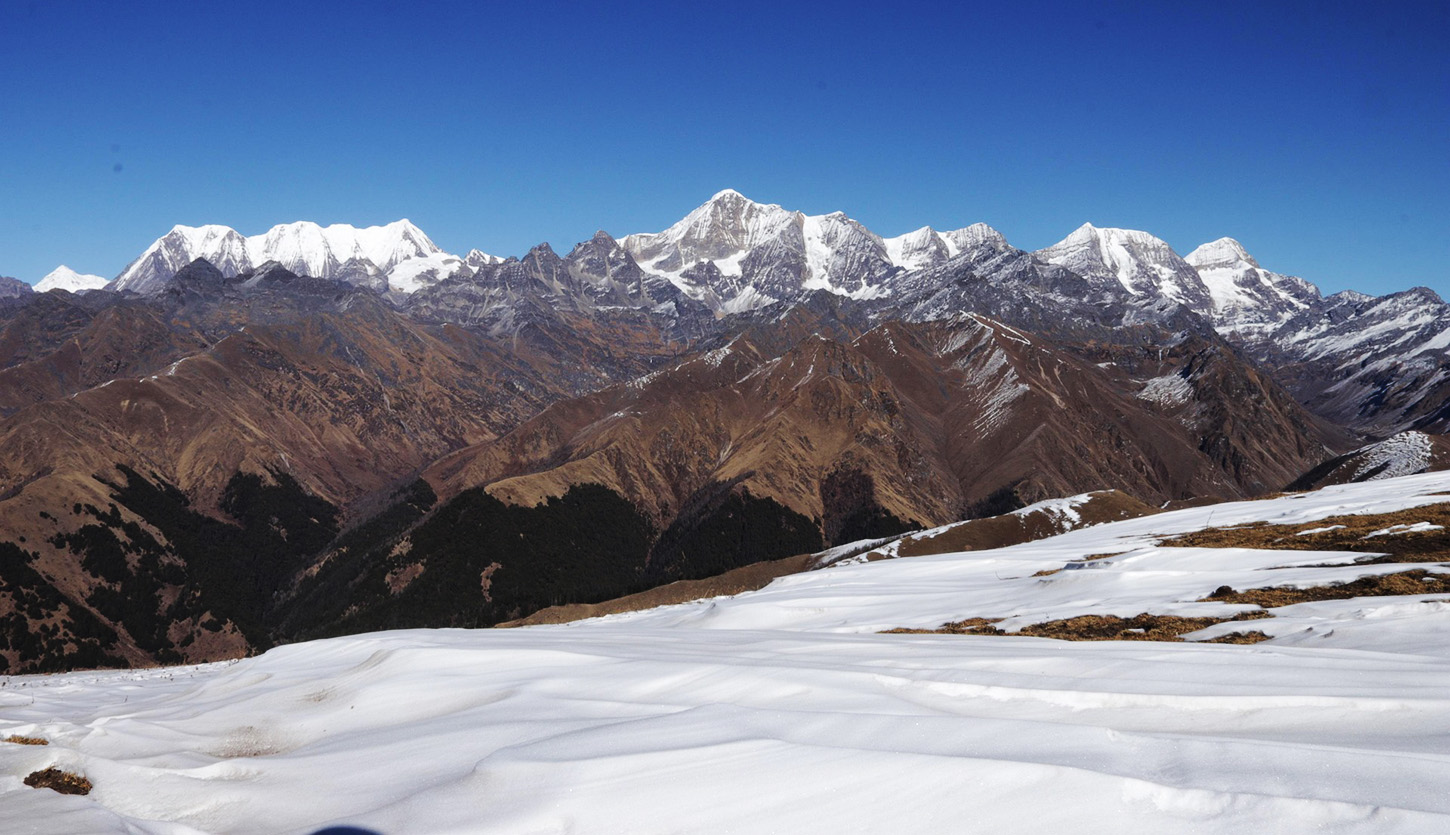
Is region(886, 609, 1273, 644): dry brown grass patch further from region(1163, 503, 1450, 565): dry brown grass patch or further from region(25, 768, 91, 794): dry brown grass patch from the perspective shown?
region(25, 768, 91, 794): dry brown grass patch

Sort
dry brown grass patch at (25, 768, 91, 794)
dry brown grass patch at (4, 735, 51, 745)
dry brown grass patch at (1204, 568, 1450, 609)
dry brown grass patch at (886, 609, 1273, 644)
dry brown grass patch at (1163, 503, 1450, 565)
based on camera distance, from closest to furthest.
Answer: dry brown grass patch at (25, 768, 91, 794) < dry brown grass patch at (4, 735, 51, 745) < dry brown grass patch at (886, 609, 1273, 644) < dry brown grass patch at (1204, 568, 1450, 609) < dry brown grass patch at (1163, 503, 1450, 565)

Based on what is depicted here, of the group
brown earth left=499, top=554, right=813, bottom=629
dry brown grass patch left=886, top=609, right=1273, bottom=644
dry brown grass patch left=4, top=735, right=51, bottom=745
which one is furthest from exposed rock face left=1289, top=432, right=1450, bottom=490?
dry brown grass patch left=4, top=735, right=51, bottom=745

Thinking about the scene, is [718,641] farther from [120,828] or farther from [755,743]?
[120,828]

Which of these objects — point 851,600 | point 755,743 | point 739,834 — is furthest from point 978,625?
point 739,834

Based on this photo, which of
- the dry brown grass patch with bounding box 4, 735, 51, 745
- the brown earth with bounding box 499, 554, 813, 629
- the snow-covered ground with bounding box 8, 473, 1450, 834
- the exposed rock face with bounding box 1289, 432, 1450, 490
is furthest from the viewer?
the exposed rock face with bounding box 1289, 432, 1450, 490

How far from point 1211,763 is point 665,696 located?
8294mm

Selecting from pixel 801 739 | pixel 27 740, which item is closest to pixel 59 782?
pixel 27 740

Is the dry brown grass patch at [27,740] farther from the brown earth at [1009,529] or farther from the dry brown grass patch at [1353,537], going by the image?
the brown earth at [1009,529]

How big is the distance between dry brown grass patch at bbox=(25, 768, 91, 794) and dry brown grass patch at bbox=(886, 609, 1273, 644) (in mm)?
19091

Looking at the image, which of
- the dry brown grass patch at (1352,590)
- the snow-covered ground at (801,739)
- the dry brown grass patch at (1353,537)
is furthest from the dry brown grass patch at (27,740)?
the dry brown grass patch at (1353,537)

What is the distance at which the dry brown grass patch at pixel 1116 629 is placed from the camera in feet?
64.4

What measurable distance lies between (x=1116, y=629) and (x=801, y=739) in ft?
47.8

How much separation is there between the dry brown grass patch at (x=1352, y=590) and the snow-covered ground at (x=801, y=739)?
6.53 feet

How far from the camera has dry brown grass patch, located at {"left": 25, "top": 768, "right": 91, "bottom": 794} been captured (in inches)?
458
